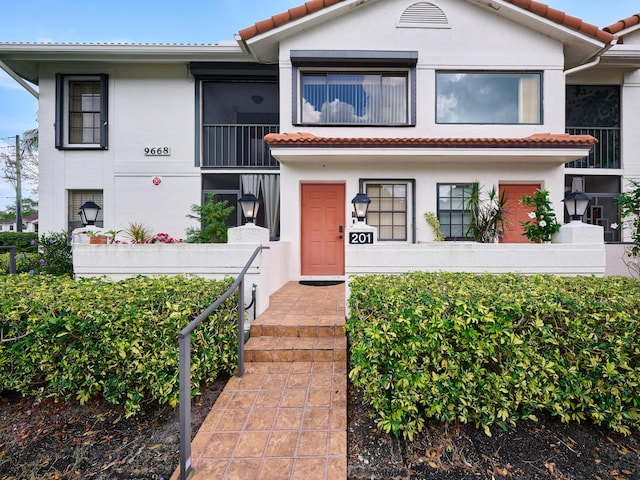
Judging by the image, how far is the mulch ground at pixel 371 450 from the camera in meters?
2.39

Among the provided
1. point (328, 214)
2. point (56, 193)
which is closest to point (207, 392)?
point (328, 214)

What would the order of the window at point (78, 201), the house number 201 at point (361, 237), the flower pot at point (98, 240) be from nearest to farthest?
1. the house number 201 at point (361, 237)
2. the flower pot at point (98, 240)
3. the window at point (78, 201)

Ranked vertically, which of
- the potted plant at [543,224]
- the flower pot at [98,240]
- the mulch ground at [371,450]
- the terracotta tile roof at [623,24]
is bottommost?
the mulch ground at [371,450]

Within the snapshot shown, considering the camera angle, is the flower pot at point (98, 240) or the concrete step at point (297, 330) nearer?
the concrete step at point (297, 330)

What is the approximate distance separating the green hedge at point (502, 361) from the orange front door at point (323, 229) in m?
4.84

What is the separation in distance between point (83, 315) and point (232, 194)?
644 centimetres

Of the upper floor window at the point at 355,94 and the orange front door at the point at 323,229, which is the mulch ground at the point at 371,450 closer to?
the orange front door at the point at 323,229

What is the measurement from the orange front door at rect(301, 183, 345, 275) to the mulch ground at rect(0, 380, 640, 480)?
184 inches

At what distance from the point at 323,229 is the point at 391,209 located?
1670mm

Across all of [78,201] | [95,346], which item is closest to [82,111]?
[78,201]

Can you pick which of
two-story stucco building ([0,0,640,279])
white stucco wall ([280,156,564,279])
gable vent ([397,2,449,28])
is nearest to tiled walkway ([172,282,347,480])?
white stucco wall ([280,156,564,279])

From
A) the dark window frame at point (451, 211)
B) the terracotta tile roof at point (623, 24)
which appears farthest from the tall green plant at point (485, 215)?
the terracotta tile roof at point (623, 24)

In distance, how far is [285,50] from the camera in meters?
7.46

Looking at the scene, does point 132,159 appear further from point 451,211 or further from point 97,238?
point 451,211
